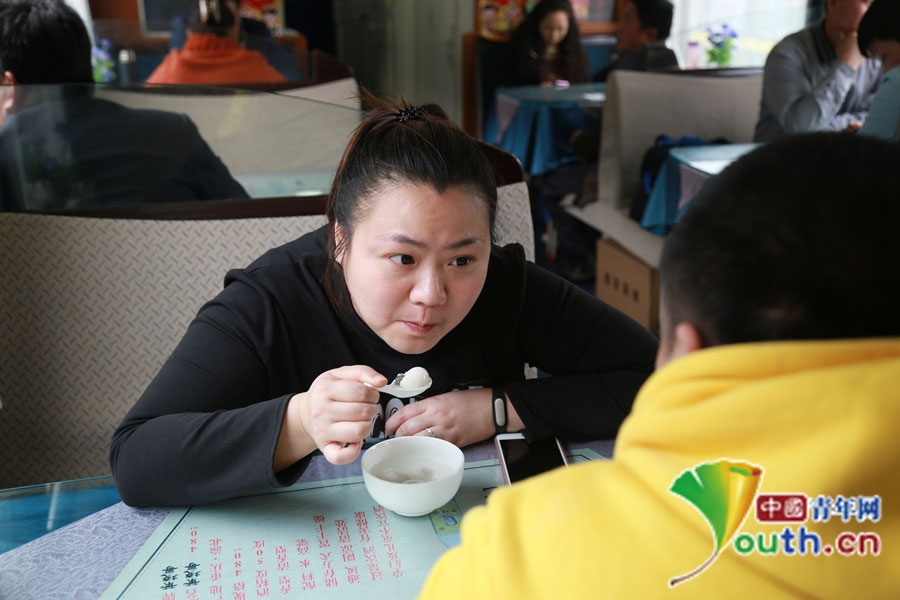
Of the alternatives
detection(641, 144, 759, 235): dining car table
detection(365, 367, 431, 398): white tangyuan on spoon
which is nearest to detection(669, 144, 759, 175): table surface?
detection(641, 144, 759, 235): dining car table

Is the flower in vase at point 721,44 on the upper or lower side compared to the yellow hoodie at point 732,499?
upper

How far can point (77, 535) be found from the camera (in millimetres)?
877

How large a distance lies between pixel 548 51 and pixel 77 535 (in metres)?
4.53

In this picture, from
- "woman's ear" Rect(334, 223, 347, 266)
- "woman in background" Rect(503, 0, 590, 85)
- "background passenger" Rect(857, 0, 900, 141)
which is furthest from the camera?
"woman in background" Rect(503, 0, 590, 85)

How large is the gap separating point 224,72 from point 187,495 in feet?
9.75

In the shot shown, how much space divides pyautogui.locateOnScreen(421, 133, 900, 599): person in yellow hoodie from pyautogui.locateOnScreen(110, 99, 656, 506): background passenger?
406mm

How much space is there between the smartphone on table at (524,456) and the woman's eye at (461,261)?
0.24 meters

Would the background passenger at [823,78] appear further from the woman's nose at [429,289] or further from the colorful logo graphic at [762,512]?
the colorful logo graphic at [762,512]

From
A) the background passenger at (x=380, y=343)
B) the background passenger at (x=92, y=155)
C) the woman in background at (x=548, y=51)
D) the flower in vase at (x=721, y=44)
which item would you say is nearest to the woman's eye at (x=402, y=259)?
the background passenger at (x=380, y=343)

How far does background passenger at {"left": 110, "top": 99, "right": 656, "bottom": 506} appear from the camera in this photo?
3.03ft

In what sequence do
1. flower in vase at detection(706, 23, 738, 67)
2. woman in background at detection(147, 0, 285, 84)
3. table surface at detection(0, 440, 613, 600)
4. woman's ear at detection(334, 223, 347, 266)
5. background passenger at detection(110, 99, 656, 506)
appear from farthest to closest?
1. flower in vase at detection(706, 23, 738, 67)
2. woman in background at detection(147, 0, 285, 84)
3. woman's ear at detection(334, 223, 347, 266)
4. background passenger at detection(110, 99, 656, 506)
5. table surface at detection(0, 440, 613, 600)

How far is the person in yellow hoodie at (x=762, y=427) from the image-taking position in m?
0.47

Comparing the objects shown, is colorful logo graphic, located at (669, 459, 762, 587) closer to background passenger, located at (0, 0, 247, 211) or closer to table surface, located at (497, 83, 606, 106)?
background passenger, located at (0, 0, 247, 211)

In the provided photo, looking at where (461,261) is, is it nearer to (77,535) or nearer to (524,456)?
(524,456)
